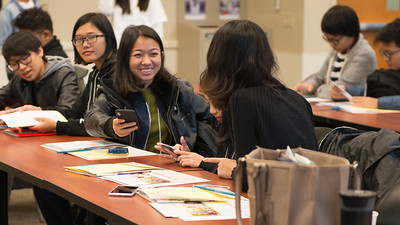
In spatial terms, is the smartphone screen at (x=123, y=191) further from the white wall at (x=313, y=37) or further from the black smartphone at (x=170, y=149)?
the white wall at (x=313, y=37)

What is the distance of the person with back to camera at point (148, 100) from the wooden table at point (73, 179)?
311 mm

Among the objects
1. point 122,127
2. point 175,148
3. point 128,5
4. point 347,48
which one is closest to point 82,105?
point 122,127

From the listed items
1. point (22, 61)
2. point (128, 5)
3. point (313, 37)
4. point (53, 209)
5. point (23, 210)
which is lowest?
point (23, 210)

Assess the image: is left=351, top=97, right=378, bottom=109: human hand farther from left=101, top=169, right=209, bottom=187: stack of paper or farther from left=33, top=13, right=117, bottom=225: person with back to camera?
left=101, top=169, right=209, bottom=187: stack of paper

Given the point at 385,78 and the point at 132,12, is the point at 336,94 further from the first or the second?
the point at 132,12

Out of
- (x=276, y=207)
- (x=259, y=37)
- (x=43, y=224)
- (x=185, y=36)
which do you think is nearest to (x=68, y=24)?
(x=185, y=36)

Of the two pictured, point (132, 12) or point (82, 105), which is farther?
point (132, 12)

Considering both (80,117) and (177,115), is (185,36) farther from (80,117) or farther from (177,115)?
(177,115)

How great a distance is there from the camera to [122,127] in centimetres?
291

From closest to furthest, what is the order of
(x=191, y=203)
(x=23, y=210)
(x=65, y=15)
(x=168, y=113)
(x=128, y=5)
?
1. (x=191, y=203)
2. (x=168, y=113)
3. (x=23, y=210)
4. (x=128, y=5)
5. (x=65, y=15)

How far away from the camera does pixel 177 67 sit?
802 cm

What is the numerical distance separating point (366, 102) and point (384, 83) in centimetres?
33

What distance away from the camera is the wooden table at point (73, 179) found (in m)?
1.96

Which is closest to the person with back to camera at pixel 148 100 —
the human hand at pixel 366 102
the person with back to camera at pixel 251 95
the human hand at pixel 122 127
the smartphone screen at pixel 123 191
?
the human hand at pixel 122 127
